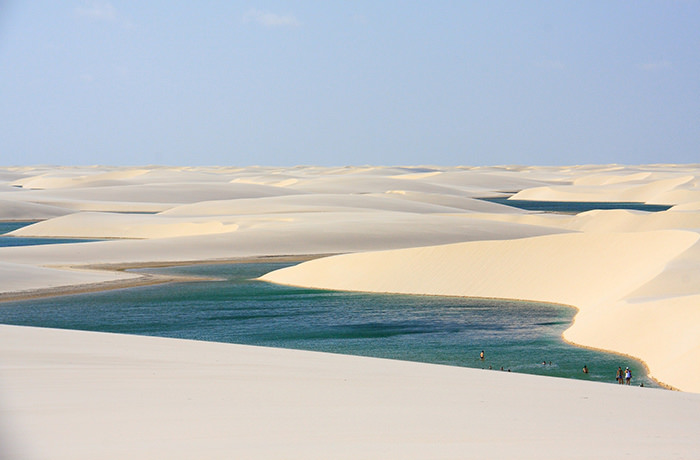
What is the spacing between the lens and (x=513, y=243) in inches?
1278

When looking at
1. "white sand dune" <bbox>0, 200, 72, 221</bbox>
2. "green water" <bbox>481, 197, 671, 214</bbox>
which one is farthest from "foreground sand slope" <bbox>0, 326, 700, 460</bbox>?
"green water" <bbox>481, 197, 671, 214</bbox>

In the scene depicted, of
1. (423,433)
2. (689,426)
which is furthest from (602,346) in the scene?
(423,433)

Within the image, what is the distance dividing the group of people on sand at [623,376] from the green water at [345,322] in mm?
156

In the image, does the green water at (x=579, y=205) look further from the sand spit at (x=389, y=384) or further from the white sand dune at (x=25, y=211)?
the sand spit at (x=389, y=384)

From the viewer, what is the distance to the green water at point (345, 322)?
18.8 meters

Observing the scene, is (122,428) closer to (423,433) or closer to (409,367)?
(423,433)

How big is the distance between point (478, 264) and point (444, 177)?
118947 mm

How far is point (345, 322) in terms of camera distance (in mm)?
24156

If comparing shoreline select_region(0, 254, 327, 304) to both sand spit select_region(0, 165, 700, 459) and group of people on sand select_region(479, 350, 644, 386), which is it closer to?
sand spit select_region(0, 165, 700, 459)

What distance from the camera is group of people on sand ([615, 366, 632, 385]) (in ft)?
50.3

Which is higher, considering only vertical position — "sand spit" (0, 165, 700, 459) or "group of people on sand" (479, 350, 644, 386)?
"sand spit" (0, 165, 700, 459)

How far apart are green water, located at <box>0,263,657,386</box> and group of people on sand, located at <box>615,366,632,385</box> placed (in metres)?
0.16

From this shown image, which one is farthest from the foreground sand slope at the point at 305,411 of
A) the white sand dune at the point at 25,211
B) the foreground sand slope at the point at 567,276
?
the white sand dune at the point at 25,211

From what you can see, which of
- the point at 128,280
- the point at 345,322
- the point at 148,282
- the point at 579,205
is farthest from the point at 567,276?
the point at 579,205
